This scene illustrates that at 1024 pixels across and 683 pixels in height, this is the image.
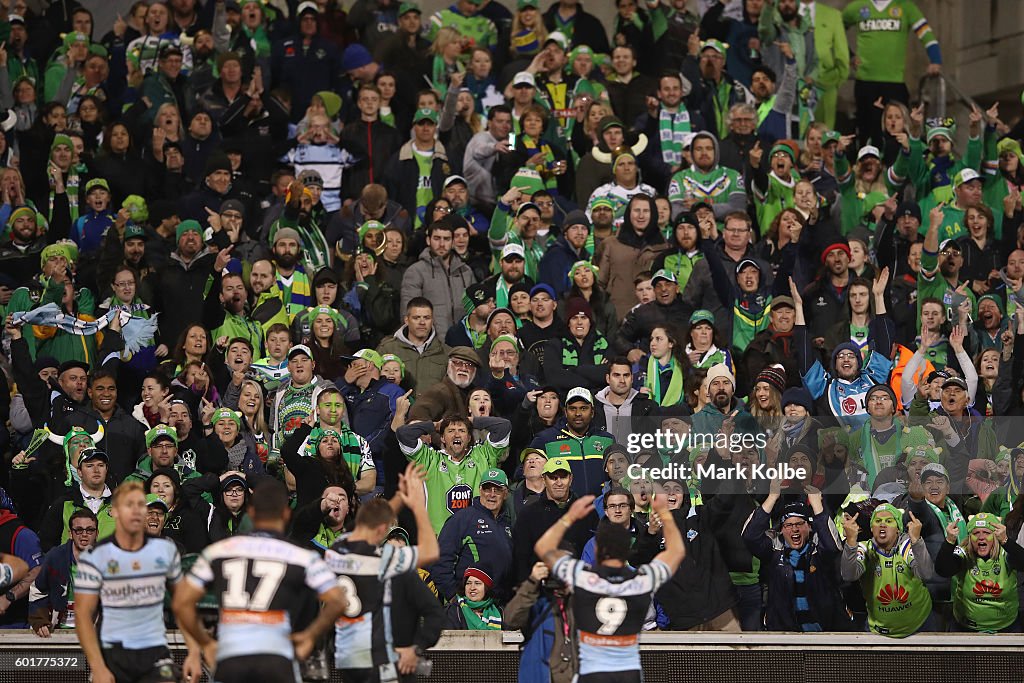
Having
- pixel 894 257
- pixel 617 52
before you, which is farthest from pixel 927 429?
pixel 617 52

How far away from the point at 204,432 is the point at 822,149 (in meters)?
7.89

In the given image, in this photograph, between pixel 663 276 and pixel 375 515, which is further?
pixel 663 276

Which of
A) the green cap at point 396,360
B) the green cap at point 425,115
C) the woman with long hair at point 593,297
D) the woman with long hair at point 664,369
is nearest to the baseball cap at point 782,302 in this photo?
the woman with long hair at point 664,369

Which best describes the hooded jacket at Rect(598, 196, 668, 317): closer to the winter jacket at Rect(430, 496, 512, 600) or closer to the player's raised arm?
the winter jacket at Rect(430, 496, 512, 600)

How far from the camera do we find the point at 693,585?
13.4 meters

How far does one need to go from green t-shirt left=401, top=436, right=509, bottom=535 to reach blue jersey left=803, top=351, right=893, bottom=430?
3.08 meters

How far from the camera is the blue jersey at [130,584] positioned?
1052 centimetres

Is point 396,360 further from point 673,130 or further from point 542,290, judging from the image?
point 673,130

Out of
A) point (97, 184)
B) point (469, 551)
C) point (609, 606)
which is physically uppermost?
point (97, 184)

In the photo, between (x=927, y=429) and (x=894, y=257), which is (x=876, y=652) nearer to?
(x=927, y=429)

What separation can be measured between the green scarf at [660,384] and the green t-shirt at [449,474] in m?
1.70

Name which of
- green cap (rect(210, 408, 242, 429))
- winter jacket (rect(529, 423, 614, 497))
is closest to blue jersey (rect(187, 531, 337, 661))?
winter jacket (rect(529, 423, 614, 497))

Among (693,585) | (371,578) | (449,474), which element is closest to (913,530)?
(693,585)

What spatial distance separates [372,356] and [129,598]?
17.0 feet
